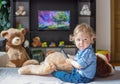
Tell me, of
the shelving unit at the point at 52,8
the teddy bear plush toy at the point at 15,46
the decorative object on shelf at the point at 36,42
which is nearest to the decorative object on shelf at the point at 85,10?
the shelving unit at the point at 52,8

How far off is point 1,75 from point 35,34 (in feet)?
10.0

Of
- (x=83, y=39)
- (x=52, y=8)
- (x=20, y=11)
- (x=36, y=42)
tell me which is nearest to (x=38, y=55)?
(x=36, y=42)

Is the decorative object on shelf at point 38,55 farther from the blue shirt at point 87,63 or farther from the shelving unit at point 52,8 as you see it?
the blue shirt at point 87,63

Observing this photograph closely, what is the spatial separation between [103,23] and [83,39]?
3321 millimetres

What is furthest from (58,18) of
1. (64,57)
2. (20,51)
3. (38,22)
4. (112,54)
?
(64,57)

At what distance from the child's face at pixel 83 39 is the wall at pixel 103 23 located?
3.29m

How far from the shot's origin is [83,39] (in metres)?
1.76

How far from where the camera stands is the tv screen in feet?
15.8

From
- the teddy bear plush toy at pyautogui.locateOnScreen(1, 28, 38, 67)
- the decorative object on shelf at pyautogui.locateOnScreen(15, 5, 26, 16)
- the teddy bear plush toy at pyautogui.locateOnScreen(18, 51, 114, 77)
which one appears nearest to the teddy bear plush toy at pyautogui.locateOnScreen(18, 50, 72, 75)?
the teddy bear plush toy at pyautogui.locateOnScreen(18, 51, 114, 77)

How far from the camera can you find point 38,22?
485 cm

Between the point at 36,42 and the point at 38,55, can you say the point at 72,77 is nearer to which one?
the point at 38,55

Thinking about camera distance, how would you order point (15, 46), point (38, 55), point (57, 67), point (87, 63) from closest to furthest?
point (87, 63), point (57, 67), point (15, 46), point (38, 55)

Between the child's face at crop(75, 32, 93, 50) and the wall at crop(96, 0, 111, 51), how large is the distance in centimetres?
329

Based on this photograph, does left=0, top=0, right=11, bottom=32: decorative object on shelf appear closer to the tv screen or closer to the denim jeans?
the tv screen
